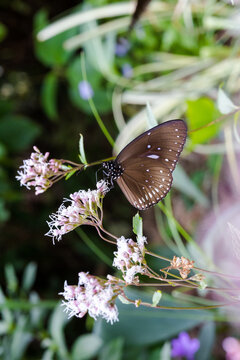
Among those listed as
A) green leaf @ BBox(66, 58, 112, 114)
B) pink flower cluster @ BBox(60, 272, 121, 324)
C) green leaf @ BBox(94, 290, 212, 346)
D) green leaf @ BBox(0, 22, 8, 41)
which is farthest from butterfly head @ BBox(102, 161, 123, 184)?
green leaf @ BBox(0, 22, 8, 41)

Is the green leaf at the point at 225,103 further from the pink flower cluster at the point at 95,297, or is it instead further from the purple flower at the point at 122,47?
the purple flower at the point at 122,47

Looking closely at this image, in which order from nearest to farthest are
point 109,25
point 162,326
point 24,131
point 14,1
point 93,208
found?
point 93,208, point 162,326, point 109,25, point 24,131, point 14,1

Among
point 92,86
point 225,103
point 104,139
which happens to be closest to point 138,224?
point 225,103

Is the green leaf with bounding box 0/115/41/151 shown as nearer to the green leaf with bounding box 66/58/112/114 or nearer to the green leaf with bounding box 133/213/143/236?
the green leaf with bounding box 66/58/112/114

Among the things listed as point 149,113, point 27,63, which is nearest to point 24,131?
point 27,63

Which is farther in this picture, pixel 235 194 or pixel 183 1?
pixel 235 194

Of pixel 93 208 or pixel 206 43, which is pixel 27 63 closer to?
pixel 206 43

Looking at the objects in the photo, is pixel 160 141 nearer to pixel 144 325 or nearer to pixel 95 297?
pixel 95 297
